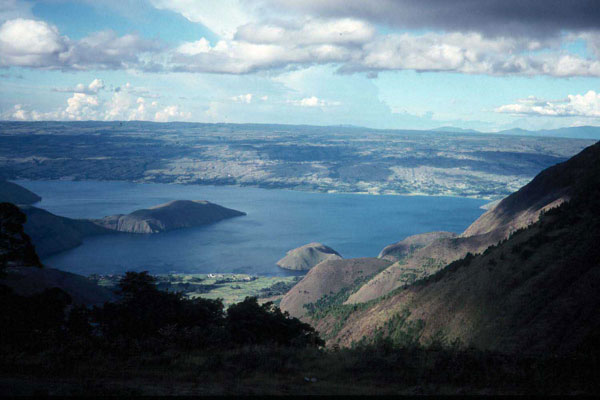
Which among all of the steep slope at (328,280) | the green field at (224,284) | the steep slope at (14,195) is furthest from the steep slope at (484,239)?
the steep slope at (14,195)

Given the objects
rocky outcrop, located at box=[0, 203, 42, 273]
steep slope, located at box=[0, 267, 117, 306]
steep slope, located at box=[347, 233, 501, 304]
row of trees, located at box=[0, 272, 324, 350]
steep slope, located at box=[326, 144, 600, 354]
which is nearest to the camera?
row of trees, located at box=[0, 272, 324, 350]

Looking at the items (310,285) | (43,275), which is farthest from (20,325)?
(310,285)

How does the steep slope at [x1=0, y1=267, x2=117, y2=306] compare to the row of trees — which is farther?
the steep slope at [x1=0, y1=267, x2=117, y2=306]

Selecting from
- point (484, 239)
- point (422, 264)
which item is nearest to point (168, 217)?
point (422, 264)

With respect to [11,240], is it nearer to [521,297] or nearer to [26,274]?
[521,297]

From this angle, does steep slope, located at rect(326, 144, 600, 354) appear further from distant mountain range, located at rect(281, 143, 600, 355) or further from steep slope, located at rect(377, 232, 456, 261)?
steep slope, located at rect(377, 232, 456, 261)

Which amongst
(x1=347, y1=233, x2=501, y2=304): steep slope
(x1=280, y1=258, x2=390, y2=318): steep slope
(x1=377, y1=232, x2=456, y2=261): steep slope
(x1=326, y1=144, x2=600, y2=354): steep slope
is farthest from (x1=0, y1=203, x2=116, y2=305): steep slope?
(x1=377, y1=232, x2=456, y2=261): steep slope
